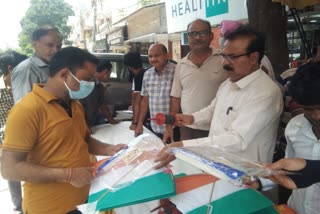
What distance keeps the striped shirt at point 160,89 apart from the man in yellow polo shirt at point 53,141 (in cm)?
172

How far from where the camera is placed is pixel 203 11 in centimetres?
571

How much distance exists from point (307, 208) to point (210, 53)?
1819mm

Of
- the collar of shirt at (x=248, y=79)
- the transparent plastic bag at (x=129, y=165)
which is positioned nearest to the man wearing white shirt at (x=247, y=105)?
the collar of shirt at (x=248, y=79)

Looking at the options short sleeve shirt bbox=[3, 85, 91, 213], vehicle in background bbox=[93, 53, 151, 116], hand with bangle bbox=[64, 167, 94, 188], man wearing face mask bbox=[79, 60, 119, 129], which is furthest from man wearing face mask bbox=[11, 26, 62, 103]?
vehicle in background bbox=[93, 53, 151, 116]

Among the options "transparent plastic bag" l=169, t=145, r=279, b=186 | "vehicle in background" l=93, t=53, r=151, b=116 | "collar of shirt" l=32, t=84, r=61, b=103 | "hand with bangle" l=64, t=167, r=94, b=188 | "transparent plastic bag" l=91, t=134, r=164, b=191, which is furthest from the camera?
"vehicle in background" l=93, t=53, r=151, b=116

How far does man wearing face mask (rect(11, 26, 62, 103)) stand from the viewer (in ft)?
8.93

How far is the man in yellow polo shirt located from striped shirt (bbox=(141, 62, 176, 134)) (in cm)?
172

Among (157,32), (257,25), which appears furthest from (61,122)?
(157,32)

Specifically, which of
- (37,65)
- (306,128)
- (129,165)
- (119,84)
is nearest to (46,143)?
(129,165)

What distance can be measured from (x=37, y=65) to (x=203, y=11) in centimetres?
380

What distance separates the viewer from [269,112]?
1646mm

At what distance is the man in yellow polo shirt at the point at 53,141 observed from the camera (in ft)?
4.68

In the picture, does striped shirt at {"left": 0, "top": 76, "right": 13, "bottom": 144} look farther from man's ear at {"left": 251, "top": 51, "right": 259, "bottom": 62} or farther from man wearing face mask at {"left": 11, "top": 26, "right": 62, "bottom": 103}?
man's ear at {"left": 251, "top": 51, "right": 259, "bottom": 62}

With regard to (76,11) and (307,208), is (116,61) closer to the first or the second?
(307,208)
